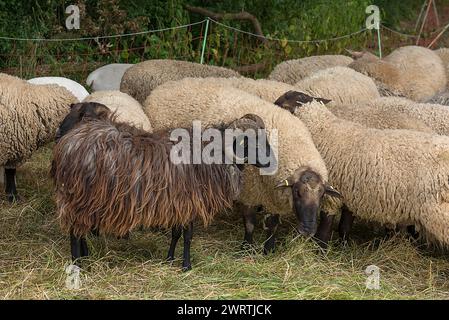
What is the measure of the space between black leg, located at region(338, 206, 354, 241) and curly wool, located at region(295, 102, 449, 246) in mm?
259

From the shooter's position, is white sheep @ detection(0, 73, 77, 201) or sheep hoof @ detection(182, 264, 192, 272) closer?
sheep hoof @ detection(182, 264, 192, 272)

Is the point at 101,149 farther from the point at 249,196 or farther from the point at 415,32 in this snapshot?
the point at 415,32

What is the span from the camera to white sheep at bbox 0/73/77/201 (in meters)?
6.45

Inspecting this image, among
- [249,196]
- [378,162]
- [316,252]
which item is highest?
[378,162]

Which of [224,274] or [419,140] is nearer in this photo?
[224,274]

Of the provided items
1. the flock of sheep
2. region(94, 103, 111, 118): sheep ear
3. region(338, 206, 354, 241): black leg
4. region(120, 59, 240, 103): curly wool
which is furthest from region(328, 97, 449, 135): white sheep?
region(94, 103, 111, 118): sheep ear

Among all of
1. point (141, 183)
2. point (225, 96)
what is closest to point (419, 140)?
point (225, 96)

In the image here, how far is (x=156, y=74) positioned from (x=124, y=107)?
173 centimetres

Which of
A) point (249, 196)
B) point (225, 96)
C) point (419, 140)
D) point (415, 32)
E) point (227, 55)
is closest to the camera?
point (419, 140)

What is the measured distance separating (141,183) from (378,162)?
1.81m

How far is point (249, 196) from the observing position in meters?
5.66

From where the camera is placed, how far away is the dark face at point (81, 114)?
18.5ft

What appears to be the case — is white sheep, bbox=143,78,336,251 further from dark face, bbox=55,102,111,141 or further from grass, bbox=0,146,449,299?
dark face, bbox=55,102,111,141

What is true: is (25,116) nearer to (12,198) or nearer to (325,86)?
(12,198)
